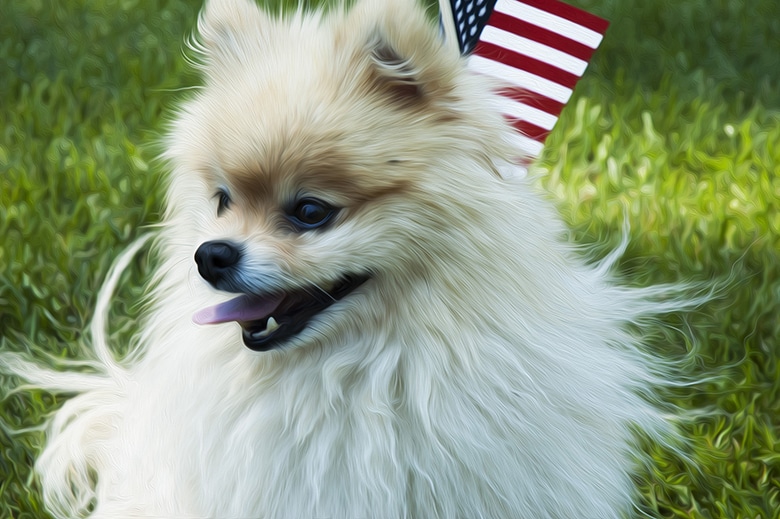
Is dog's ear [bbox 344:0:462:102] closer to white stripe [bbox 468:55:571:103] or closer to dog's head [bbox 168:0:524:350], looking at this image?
dog's head [bbox 168:0:524:350]

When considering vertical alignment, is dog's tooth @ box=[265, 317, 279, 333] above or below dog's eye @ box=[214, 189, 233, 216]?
below

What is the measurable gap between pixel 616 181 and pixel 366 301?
7.34ft

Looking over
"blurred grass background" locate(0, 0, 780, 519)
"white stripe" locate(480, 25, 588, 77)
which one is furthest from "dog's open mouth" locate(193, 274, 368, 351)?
"white stripe" locate(480, 25, 588, 77)

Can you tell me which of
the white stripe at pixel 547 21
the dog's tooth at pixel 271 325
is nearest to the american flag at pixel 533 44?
the white stripe at pixel 547 21

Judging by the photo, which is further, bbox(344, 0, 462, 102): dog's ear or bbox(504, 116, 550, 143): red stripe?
bbox(504, 116, 550, 143): red stripe

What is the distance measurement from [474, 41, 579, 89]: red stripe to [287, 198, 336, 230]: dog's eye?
0.80 metres

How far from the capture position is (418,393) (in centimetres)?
205

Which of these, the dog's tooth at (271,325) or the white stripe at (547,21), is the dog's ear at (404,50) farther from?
the white stripe at (547,21)

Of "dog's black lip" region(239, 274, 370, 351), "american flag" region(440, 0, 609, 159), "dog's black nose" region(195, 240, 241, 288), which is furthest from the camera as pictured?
"american flag" region(440, 0, 609, 159)

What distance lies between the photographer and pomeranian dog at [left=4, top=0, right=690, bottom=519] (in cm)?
196

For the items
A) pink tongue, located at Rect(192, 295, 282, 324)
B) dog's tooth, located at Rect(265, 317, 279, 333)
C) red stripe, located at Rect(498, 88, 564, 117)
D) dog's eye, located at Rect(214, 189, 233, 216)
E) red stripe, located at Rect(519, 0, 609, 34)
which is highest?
red stripe, located at Rect(519, 0, 609, 34)

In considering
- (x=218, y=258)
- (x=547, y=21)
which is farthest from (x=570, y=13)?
(x=218, y=258)

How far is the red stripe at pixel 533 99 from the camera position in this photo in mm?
2293

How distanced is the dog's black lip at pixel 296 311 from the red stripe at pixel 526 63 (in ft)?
2.73
